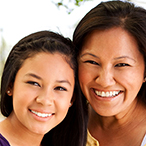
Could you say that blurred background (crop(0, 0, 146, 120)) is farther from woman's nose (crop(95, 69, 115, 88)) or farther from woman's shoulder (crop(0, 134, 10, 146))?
woman's shoulder (crop(0, 134, 10, 146))

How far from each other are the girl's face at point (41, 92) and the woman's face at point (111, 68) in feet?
0.82

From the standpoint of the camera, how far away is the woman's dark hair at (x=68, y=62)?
188 centimetres

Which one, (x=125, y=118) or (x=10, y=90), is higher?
(x=10, y=90)

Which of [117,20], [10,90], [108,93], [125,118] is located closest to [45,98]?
[10,90]

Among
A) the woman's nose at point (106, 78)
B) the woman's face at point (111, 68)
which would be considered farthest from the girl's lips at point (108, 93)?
the woman's nose at point (106, 78)

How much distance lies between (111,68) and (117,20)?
1.09 ft

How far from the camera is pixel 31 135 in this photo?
193cm

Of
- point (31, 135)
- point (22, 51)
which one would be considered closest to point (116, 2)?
point (22, 51)

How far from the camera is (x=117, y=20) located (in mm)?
2008

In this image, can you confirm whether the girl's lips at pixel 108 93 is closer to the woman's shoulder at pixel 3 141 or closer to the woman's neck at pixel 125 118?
the woman's neck at pixel 125 118

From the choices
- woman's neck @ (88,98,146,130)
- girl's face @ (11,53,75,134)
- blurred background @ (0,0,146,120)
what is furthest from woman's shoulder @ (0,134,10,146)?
blurred background @ (0,0,146,120)

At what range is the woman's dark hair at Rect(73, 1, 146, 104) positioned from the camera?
200 cm

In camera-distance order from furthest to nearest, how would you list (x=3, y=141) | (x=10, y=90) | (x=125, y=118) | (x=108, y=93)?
(x=125, y=118)
(x=108, y=93)
(x=10, y=90)
(x=3, y=141)

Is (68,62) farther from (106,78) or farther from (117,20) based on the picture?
(117,20)
